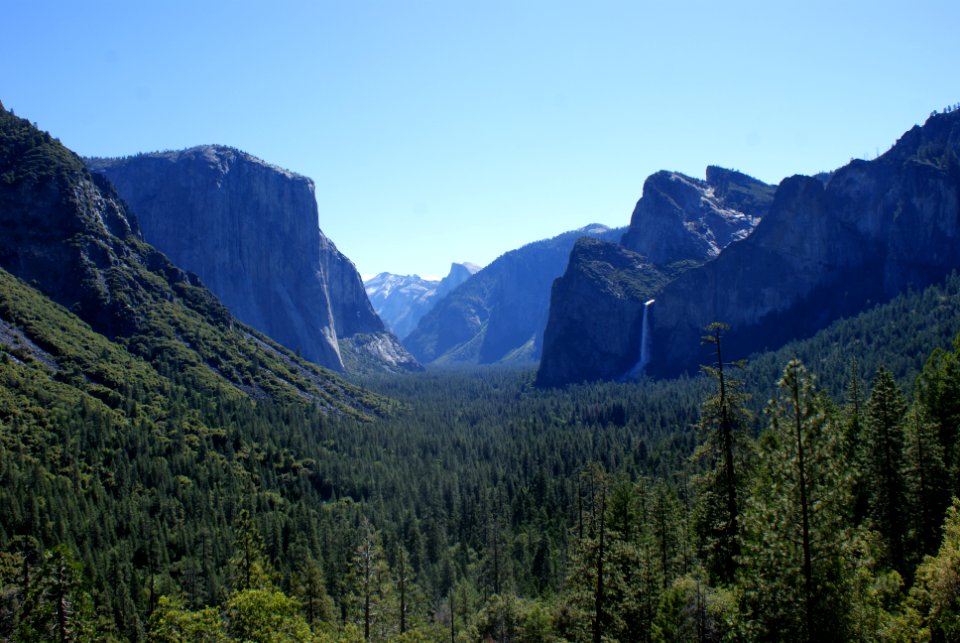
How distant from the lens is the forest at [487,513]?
22406 mm

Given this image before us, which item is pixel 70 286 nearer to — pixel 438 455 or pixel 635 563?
pixel 438 455

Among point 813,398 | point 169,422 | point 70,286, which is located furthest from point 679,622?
point 70,286

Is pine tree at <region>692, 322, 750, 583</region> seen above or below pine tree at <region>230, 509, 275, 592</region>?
above

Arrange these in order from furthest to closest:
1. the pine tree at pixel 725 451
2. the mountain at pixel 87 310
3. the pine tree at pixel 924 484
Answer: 1. the mountain at pixel 87 310
2. the pine tree at pixel 924 484
3. the pine tree at pixel 725 451

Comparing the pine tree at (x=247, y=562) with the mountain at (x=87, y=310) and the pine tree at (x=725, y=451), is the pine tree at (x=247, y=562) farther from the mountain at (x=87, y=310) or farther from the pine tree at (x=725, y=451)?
the mountain at (x=87, y=310)

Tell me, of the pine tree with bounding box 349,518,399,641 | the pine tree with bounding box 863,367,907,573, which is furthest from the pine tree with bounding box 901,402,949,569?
the pine tree with bounding box 349,518,399,641

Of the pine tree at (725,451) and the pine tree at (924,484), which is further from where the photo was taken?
the pine tree at (924,484)

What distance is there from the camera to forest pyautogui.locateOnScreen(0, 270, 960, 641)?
22406mm

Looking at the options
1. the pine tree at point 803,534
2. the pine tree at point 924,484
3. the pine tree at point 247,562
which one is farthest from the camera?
the pine tree at point 247,562

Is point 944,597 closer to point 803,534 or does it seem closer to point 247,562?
point 803,534

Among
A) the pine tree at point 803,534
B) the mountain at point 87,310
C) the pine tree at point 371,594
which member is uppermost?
the mountain at point 87,310

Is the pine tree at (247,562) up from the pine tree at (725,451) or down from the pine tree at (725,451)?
down

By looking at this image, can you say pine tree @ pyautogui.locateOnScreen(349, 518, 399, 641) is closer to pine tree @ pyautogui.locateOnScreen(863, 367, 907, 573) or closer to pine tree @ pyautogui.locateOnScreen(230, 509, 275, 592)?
pine tree @ pyautogui.locateOnScreen(230, 509, 275, 592)

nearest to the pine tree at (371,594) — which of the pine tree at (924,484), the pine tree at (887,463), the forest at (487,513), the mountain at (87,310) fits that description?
the forest at (487,513)
